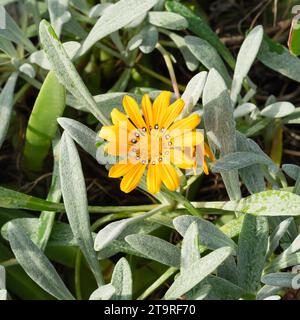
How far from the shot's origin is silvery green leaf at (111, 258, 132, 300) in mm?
1224

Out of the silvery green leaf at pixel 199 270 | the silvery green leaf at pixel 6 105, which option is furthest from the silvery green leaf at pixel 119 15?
the silvery green leaf at pixel 199 270

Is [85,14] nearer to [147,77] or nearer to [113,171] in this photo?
[147,77]

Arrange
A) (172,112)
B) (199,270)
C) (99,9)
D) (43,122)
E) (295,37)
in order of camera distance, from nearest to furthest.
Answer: (199,270) → (172,112) → (295,37) → (43,122) → (99,9)

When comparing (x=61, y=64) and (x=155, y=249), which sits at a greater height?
(x=61, y=64)

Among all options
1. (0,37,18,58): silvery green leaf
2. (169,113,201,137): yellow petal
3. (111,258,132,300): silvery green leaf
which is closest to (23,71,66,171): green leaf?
(0,37,18,58): silvery green leaf

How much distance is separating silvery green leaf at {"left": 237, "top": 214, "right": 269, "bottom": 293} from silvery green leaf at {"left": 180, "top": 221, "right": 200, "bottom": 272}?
127 mm

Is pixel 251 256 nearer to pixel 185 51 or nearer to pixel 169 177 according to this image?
pixel 169 177

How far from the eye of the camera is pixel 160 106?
1.25 metres

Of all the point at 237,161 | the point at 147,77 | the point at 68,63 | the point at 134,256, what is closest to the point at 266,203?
the point at 237,161

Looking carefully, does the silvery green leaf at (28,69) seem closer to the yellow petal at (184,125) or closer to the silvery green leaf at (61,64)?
the silvery green leaf at (61,64)

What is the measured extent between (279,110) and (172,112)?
1.16ft

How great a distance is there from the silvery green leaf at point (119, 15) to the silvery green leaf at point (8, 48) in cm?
19

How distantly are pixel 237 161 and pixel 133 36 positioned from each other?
1.68ft

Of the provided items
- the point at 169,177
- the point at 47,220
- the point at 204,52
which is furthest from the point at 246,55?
the point at 47,220
